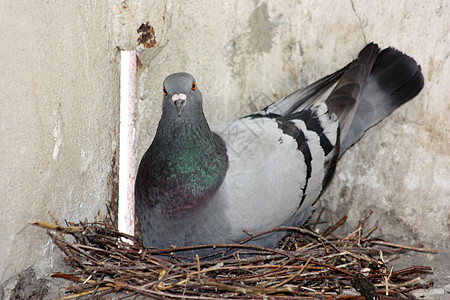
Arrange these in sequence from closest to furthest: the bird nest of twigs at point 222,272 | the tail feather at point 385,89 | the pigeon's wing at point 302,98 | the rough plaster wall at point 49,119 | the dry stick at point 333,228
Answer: the rough plaster wall at point 49,119 → the bird nest of twigs at point 222,272 → the tail feather at point 385,89 → the pigeon's wing at point 302,98 → the dry stick at point 333,228

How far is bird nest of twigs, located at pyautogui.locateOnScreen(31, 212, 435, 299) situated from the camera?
8.32ft

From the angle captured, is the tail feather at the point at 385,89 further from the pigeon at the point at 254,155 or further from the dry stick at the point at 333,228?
the dry stick at the point at 333,228

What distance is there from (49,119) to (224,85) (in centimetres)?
156

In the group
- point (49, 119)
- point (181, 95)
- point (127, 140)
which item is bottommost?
point (127, 140)

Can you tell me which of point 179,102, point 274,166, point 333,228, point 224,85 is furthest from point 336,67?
point 179,102

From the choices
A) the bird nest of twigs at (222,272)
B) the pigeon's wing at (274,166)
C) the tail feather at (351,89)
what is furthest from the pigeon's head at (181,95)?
the tail feather at (351,89)

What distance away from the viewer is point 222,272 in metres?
2.86

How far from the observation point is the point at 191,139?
9.72 ft

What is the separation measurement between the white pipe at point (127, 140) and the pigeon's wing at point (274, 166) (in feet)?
2.23

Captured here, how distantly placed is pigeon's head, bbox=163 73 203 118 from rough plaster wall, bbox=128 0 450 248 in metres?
0.60

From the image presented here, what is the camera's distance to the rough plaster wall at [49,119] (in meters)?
2.11

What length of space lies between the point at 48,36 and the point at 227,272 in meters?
1.59

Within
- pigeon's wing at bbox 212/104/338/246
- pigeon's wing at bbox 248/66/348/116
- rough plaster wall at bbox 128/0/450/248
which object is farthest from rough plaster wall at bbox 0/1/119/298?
pigeon's wing at bbox 248/66/348/116

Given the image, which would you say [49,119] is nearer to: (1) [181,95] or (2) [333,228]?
(1) [181,95]
